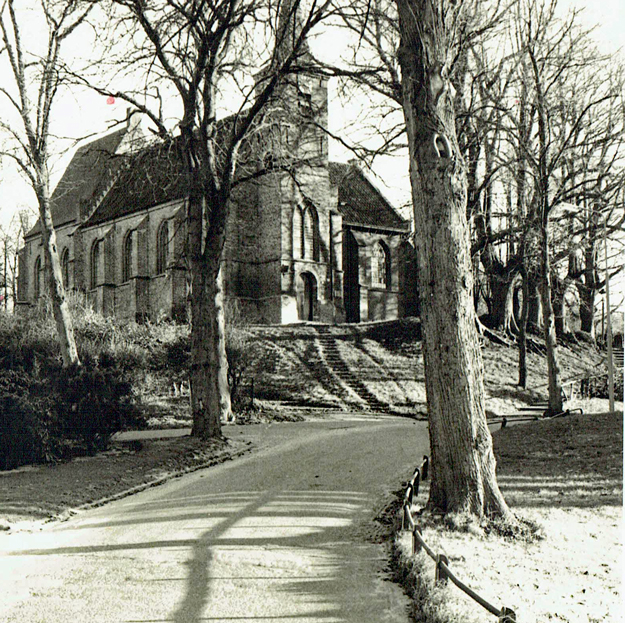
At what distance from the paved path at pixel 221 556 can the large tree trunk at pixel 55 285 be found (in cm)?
741

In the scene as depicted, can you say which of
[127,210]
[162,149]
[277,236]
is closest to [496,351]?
[277,236]

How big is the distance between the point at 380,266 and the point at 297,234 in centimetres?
775

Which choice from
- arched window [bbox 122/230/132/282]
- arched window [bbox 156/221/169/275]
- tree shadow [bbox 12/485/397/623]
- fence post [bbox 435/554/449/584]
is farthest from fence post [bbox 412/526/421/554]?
arched window [bbox 122/230/132/282]

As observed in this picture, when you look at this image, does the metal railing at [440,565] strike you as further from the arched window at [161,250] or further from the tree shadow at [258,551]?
the arched window at [161,250]

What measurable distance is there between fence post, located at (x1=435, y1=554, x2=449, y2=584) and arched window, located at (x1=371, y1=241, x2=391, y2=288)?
46.2 m

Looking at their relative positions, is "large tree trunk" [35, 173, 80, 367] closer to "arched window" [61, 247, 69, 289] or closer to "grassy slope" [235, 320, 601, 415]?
"grassy slope" [235, 320, 601, 415]

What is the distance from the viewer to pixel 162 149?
20.0 meters

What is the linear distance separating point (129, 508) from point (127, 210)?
42909 millimetres

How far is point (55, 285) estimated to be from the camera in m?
20.9

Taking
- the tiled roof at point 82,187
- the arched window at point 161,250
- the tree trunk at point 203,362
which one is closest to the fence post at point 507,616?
the tree trunk at point 203,362

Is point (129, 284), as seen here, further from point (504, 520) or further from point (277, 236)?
point (504, 520)

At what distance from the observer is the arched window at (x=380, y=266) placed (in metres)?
53.5

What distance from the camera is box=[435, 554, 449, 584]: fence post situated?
23.3 feet

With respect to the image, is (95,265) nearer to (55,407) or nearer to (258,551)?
(55,407)
